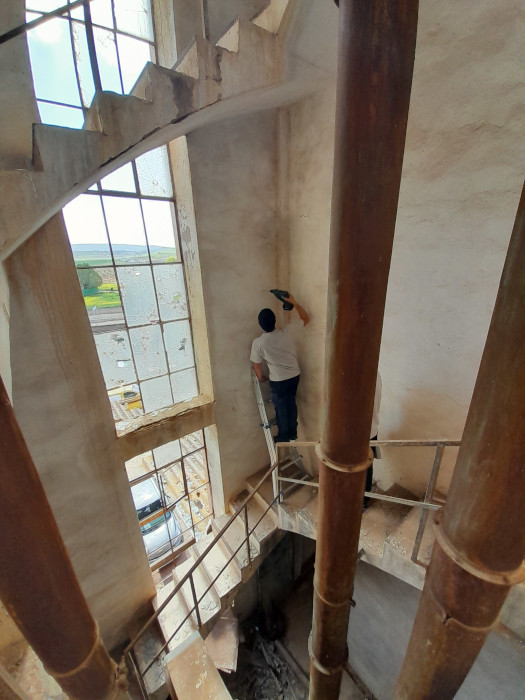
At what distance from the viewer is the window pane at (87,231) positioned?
2.38 metres

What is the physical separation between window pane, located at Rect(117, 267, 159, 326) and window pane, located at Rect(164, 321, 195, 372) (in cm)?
25

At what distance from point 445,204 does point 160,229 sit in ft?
8.34

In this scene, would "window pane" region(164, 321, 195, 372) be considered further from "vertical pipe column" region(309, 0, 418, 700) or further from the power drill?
"vertical pipe column" region(309, 0, 418, 700)

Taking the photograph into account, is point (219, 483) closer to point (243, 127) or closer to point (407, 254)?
point (407, 254)

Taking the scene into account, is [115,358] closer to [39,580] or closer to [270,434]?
[270,434]

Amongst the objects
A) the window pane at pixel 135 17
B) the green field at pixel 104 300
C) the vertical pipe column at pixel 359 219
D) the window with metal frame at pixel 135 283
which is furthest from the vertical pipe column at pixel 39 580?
Answer: the window pane at pixel 135 17

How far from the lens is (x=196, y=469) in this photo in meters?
3.88

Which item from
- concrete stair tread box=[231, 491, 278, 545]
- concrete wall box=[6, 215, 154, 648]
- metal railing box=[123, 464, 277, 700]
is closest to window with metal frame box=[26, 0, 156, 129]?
concrete wall box=[6, 215, 154, 648]

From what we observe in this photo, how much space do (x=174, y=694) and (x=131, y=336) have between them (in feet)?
8.29

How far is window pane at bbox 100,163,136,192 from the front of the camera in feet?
8.30

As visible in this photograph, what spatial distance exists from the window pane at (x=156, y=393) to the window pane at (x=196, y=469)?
2.91 feet

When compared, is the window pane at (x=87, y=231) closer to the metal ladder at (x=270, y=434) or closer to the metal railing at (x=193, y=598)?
the metal ladder at (x=270, y=434)

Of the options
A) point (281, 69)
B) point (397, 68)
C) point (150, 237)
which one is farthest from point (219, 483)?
point (281, 69)

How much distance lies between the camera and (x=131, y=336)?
2879 mm
